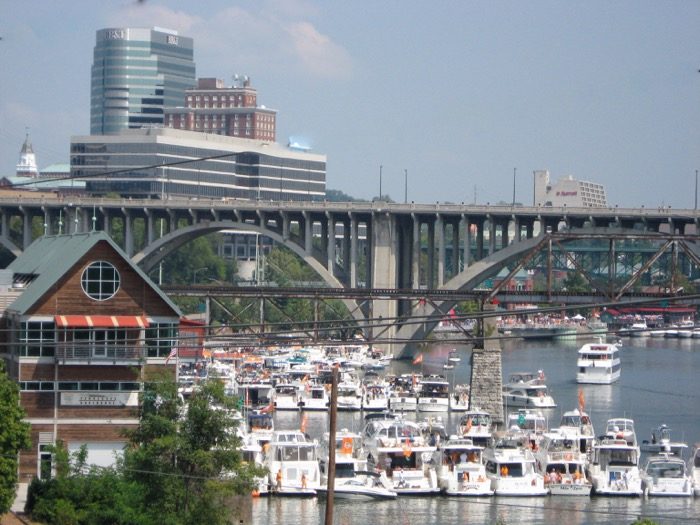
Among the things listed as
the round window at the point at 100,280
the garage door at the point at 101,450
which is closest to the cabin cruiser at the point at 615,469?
the garage door at the point at 101,450

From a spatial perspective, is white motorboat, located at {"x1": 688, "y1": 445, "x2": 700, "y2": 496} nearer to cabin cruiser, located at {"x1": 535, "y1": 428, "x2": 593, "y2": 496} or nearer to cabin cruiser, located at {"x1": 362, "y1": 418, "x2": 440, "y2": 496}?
cabin cruiser, located at {"x1": 535, "y1": 428, "x2": 593, "y2": 496}

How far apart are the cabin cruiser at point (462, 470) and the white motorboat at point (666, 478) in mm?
5270

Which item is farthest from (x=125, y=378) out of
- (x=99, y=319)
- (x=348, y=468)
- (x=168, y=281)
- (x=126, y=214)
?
(x=168, y=281)

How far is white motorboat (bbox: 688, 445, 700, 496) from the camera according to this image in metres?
53.6

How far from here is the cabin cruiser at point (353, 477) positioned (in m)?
51.8

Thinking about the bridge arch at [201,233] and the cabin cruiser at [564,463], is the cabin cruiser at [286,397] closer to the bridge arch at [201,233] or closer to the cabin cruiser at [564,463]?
the bridge arch at [201,233]

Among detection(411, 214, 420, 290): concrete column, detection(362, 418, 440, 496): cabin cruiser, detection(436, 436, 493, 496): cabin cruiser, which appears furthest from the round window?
detection(411, 214, 420, 290): concrete column

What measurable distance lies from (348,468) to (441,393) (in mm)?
28127

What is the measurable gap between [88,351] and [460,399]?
39.2m

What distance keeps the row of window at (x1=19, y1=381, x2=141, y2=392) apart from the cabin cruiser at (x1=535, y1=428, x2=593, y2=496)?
16271 millimetres

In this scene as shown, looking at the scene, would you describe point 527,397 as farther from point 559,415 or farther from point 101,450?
point 101,450

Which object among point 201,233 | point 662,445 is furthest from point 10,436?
point 201,233

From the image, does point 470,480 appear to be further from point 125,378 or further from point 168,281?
point 168,281

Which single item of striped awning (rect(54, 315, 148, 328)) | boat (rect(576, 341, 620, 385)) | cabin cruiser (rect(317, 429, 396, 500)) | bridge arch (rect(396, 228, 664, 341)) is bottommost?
cabin cruiser (rect(317, 429, 396, 500))
